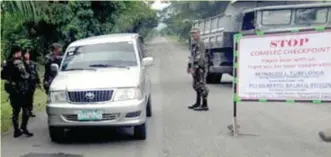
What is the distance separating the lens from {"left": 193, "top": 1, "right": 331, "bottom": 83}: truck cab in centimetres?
1273

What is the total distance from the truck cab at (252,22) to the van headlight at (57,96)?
6727mm

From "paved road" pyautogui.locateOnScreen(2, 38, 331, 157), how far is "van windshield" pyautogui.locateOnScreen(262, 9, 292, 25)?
323 centimetres

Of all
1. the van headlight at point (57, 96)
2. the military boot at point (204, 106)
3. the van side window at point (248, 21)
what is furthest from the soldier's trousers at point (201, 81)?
the van side window at point (248, 21)

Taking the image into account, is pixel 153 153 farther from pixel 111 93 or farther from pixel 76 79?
pixel 76 79

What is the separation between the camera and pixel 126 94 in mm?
6891

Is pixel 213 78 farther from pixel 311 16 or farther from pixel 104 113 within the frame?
pixel 104 113

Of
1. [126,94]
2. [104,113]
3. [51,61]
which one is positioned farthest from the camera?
[51,61]

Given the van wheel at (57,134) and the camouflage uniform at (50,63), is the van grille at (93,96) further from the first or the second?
the camouflage uniform at (50,63)

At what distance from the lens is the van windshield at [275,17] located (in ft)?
41.8

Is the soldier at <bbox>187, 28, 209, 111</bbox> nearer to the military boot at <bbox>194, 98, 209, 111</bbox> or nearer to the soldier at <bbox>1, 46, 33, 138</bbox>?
the military boot at <bbox>194, 98, 209, 111</bbox>

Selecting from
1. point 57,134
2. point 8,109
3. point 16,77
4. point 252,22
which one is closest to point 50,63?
point 16,77

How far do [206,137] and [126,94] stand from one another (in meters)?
1.47

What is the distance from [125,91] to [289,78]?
260 centimetres

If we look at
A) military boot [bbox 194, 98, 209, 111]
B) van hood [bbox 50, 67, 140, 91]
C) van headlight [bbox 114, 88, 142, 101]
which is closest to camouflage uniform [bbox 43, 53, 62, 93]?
van hood [bbox 50, 67, 140, 91]
